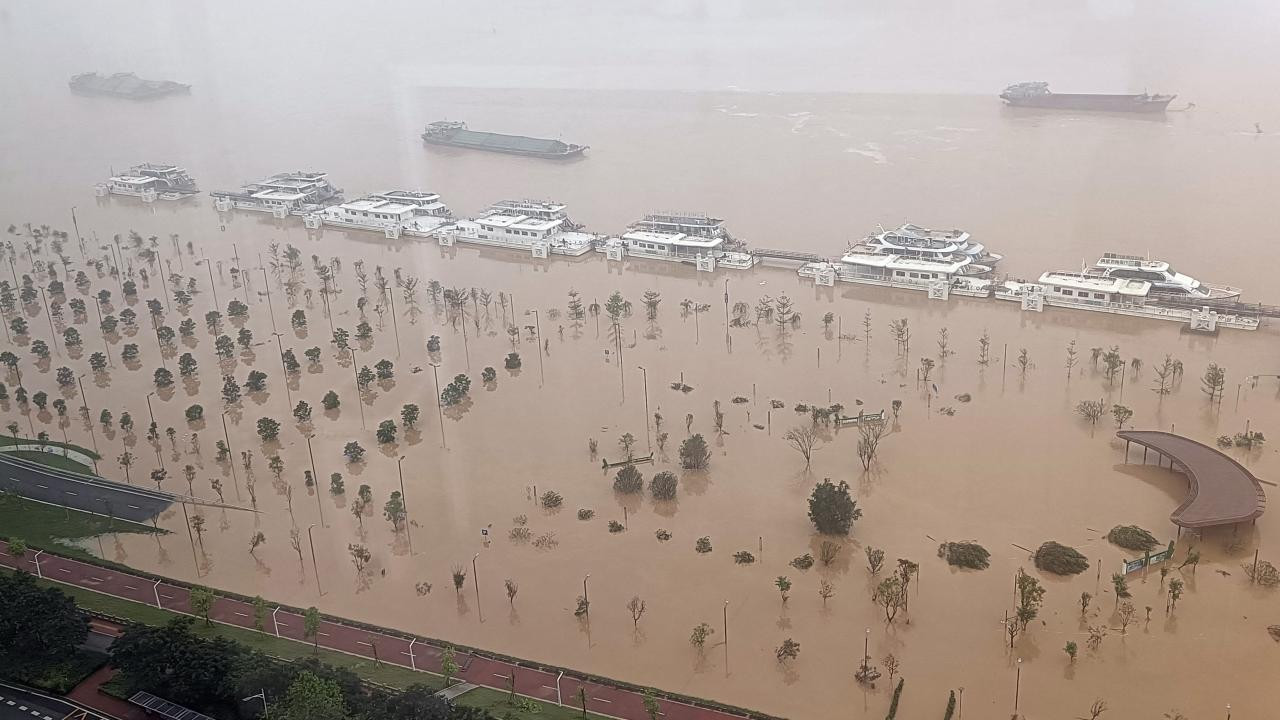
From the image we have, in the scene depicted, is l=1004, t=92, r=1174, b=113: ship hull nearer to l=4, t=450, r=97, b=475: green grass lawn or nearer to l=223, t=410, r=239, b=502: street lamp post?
l=223, t=410, r=239, b=502: street lamp post

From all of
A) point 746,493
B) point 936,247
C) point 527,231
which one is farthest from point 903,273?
point 746,493

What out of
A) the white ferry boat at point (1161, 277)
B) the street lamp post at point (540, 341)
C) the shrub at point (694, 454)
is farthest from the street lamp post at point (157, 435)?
the white ferry boat at point (1161, 277)

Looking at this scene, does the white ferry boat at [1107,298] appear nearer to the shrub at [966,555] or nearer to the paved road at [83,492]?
the shrub at [966,555]

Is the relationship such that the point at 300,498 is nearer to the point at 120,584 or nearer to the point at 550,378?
the point at 120,584

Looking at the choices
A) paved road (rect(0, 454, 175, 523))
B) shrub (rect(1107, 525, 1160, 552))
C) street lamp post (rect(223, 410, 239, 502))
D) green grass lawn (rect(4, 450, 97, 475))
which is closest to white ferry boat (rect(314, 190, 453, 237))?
street lamp post (rect(223, 410, 239, 502))

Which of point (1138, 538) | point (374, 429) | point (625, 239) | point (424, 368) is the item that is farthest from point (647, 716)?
point (625, 239)
